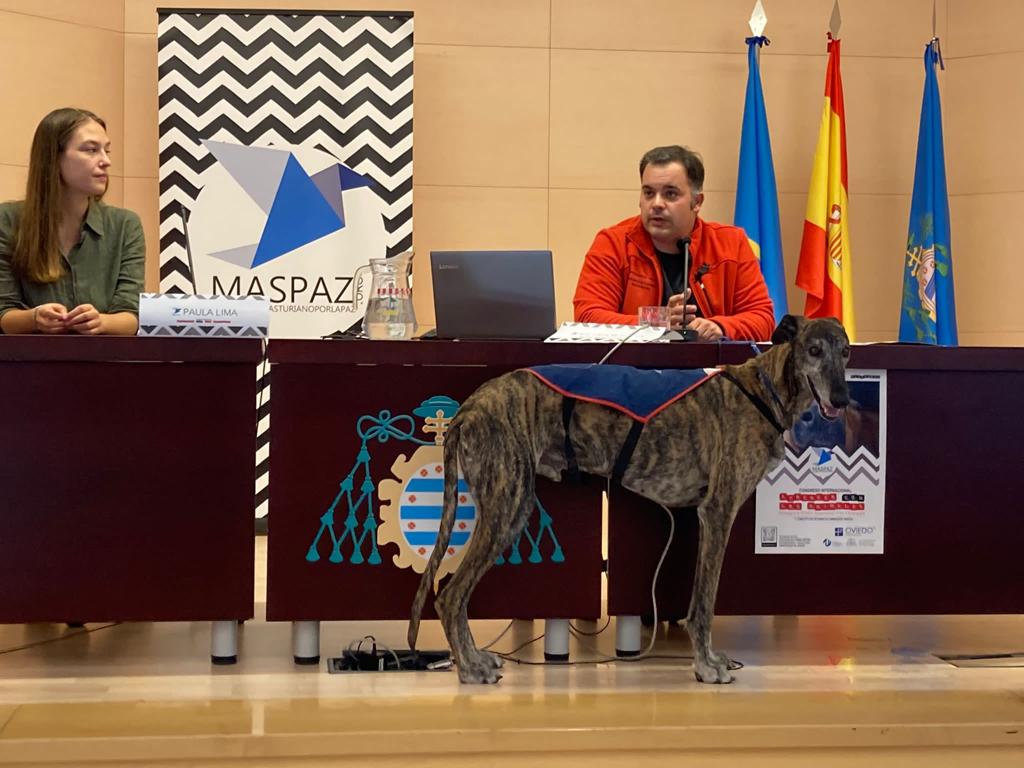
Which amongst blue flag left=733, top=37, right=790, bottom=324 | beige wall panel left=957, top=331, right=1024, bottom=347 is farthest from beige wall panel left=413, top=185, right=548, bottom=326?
beige wall panel left=957, top=331, right=1024, bottom=347

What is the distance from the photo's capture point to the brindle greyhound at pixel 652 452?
300 cm

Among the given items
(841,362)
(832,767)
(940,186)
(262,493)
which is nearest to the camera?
(832,767)

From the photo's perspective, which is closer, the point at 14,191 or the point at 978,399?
the point at 978,399

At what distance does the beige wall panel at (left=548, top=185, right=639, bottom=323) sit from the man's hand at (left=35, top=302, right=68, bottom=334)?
3.15 m

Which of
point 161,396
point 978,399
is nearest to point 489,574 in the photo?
point 161,396

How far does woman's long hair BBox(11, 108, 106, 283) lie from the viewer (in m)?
3.45

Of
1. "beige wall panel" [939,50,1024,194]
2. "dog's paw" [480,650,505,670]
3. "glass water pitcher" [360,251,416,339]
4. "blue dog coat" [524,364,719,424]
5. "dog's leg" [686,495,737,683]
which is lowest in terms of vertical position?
"dog's paw" [480,650,505,670]

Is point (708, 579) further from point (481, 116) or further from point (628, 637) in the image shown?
point (481, 116)

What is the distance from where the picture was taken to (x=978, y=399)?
3326mm

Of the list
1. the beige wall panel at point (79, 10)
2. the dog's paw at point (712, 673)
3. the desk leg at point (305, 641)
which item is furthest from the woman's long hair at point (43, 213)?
the beige wall panel at point (79, 10)

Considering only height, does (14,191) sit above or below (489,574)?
above

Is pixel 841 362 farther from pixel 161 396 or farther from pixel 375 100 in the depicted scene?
pixel 375 100

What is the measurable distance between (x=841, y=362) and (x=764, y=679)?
834mm

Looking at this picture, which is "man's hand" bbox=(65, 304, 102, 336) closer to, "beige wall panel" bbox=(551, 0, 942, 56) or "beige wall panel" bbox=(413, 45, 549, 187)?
"beige wall panel" bbox=(413, 45, 549, 187)
